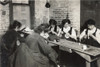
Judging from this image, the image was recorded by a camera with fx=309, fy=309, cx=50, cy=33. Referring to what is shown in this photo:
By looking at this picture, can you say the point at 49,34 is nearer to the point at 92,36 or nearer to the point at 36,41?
the point at 92,36

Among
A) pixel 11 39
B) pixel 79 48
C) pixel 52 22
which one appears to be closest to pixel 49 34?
pixel 52 22

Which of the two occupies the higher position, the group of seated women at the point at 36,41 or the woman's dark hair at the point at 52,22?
the woman's dark hair at the point at 52,22

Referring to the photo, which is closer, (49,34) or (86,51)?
(86,51)

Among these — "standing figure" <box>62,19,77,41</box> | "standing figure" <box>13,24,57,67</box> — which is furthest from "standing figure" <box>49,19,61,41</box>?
"standing figure" <box>13,24,57,67</box>

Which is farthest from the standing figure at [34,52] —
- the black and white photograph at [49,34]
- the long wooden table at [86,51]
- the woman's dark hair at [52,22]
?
the woman's dark hair at [52,22]

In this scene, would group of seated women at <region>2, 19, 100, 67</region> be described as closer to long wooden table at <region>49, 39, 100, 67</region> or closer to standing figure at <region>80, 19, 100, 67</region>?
standing figure at <region>80, 19, 100, 67</region>

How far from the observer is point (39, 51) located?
777 cm

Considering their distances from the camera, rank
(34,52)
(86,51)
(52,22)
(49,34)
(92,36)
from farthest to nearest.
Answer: (52,22)
(49,34)
(92,36)
(34,52)
(86,51)

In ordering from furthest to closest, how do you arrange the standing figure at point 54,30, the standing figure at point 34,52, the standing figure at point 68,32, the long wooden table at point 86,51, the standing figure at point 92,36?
the standing figure at point 68,32 < the standing figure at point 54,30 < the standing figure at point 92,36 < the standing figure at point 34,52 < the long wooden table at point 86,51

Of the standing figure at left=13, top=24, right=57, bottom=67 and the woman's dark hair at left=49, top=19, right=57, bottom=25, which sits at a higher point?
the woman's dark hair at left=49, top=19, right=57, bottom=25

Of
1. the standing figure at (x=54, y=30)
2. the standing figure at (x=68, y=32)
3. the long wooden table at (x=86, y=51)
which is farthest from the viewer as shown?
the standing figure at (x=68, y=32)

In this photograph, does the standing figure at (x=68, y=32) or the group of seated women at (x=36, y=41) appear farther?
the standing figure at (x=68, y=32)

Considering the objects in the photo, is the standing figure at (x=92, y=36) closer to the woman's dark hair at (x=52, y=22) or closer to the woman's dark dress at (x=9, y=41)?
the woman's dark hair at (x=52, y=22)

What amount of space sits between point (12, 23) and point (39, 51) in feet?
6.69
